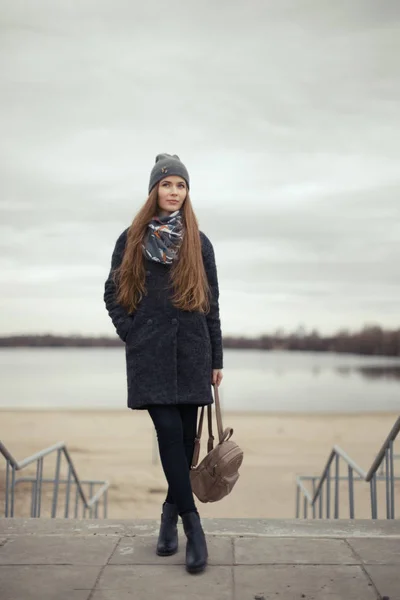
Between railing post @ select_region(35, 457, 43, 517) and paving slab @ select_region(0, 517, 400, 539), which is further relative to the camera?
railing post @ select_region(35, 457, 43, 517)

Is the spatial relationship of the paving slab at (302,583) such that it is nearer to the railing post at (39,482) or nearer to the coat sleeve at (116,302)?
the coat sleeve at (116,302)

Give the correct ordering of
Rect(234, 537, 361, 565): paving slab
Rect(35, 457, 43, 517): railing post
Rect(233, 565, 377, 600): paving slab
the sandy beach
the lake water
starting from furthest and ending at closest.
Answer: the lake water, the sandy beach, Rect(35, 457, 43, 517): railing post, Rect(234, 537, 361, 565): paving slab, Rect(233, 565, 377, 600): paving slab

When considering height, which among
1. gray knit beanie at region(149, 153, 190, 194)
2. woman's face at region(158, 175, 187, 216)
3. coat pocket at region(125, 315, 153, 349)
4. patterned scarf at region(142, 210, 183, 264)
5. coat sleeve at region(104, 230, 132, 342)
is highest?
gray knit beanie at region(149, 153, 190, 194)

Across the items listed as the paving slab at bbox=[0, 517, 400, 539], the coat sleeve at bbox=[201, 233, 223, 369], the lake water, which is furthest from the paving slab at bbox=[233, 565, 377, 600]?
the lake water

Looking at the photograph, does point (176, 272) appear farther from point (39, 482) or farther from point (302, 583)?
point (39, 482)

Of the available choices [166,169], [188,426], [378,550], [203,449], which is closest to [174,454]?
[188,426]

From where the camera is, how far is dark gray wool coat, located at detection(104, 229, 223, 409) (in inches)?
116

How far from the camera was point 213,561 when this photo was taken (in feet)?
9.70

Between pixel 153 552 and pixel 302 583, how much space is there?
0.75 metres

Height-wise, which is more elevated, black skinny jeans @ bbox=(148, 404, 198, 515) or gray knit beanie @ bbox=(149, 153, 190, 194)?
gray knit beanie @ bbox=(149, 153, 190, 194)

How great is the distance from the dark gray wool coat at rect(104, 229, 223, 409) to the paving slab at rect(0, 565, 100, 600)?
28.5 inches

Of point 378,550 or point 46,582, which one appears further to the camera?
point 378,550

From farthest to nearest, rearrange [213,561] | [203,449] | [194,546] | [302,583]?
[203,449] < [213,561] < [194,546] < [302,583]

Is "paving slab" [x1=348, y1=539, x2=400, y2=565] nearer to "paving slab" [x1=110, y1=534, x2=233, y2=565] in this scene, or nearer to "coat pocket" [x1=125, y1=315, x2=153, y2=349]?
"paving slab" [x1=110, y1=534, x2=233, y2=565]
